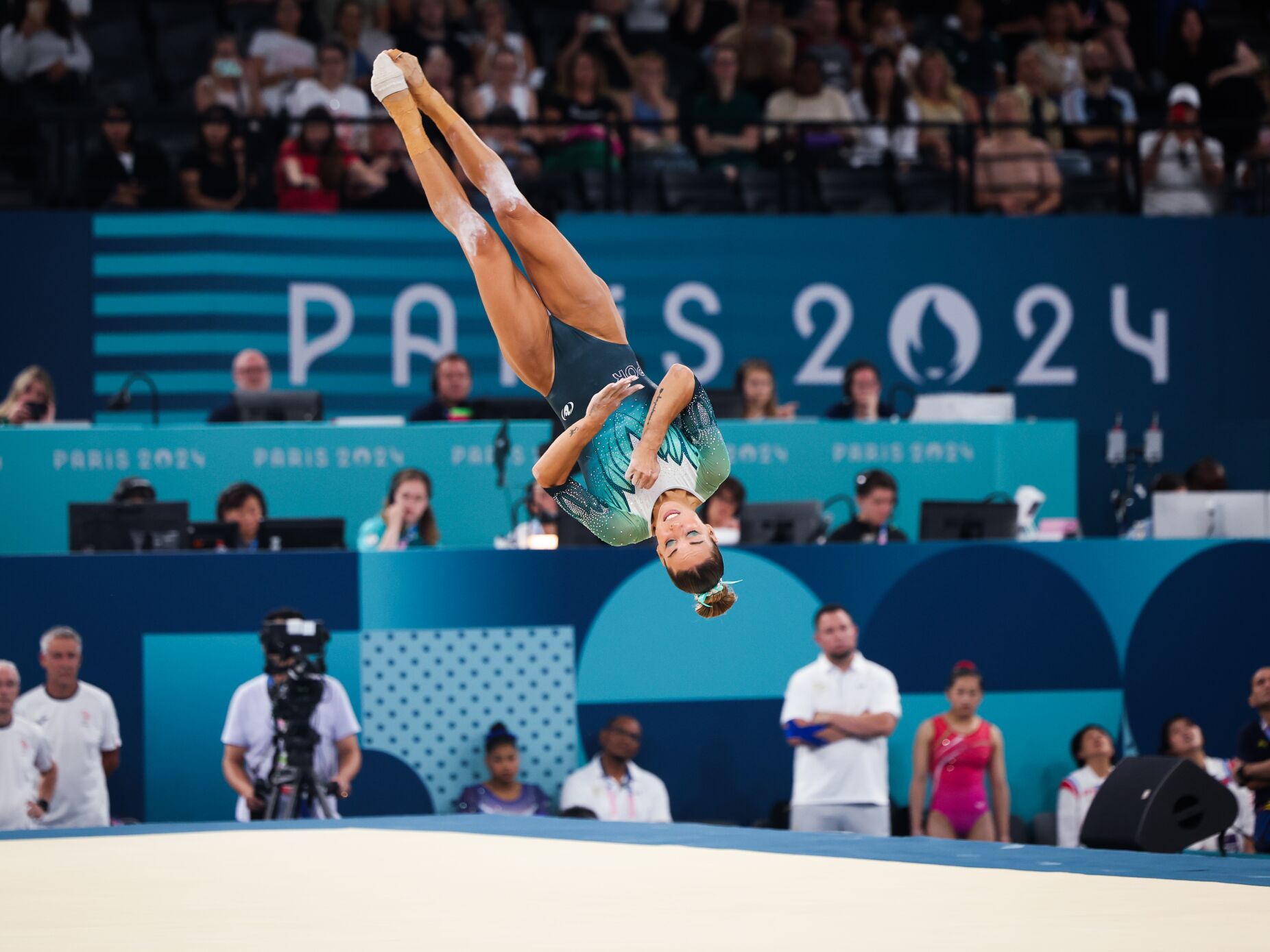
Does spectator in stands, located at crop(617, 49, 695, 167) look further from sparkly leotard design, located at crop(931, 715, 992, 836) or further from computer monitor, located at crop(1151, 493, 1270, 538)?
sparkly leotard design, located at crop(931, 715, 992, 836)

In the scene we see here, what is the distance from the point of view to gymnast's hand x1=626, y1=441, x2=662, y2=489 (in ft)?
20.4

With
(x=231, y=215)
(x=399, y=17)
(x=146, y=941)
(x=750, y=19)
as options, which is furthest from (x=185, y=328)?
(x=146, y=941)

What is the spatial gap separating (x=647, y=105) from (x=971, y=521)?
4.73 metres

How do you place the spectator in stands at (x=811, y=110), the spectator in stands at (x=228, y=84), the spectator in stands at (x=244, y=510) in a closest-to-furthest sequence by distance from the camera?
the spectator in stands at (x=244, y=510), the spectator in stands at (x=228, y=84), the spectator in stands at (x=811, y=110)

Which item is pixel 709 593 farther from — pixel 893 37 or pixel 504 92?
pixel 893 37

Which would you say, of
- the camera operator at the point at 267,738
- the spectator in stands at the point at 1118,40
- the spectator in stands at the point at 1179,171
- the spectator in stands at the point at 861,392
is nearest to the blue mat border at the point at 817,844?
the camera operator at the point at 267,738

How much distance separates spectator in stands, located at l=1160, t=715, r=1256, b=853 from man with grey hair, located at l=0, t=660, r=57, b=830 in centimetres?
561

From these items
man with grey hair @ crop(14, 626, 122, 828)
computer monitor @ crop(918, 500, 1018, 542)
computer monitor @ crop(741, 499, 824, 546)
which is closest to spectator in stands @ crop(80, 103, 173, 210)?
man with grey hair @ crop(14, 626, 122, 828)

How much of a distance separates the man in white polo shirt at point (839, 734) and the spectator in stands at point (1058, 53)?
6.65 meters

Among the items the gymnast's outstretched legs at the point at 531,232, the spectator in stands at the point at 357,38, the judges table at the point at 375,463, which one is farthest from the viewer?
the spectator in stands at the point at 357,38

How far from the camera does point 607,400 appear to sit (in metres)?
6.19

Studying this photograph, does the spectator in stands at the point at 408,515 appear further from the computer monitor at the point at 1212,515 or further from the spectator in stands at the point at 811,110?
the spectator in stands at the point at 811,110

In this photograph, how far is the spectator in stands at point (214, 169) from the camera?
12039 mm

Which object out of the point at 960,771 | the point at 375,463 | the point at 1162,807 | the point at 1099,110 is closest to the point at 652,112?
the point at 1099,110
